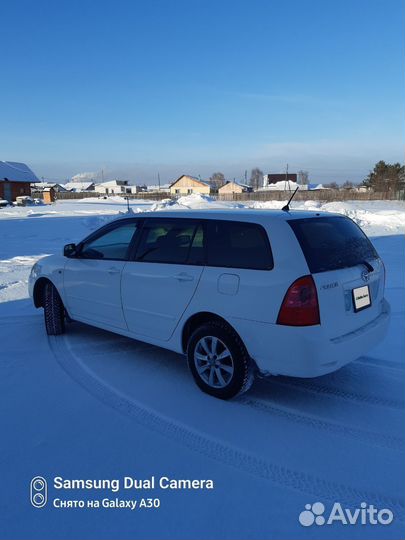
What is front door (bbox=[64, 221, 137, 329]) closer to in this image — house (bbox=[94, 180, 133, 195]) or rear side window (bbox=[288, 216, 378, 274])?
rear side window (bbox=[288, 216, 378, 274])

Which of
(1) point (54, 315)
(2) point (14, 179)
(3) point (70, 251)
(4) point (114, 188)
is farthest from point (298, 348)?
(4) point (114, 188)

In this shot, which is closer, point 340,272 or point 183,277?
point 340,272

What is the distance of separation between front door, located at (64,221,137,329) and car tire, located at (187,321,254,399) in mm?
1066

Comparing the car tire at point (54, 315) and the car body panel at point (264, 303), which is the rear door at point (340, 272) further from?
the car tire at point (54, 315)

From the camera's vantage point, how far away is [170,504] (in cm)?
249

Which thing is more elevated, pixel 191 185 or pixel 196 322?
pixel 191 185

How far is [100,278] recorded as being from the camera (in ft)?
15.1

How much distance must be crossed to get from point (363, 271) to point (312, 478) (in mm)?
1729

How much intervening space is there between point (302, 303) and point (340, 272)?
47cm

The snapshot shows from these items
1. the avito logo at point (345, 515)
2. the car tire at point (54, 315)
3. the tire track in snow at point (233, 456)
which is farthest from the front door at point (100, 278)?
the avito logo at point (345, 515)

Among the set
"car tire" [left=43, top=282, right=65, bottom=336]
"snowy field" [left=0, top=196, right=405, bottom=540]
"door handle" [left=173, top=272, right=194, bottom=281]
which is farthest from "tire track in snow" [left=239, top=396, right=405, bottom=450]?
"car tire" [left=43, top=282, right=65, bottom=336]

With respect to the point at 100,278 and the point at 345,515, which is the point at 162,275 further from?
the point at 345,515

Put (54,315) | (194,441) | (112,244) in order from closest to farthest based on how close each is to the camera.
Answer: (194,441), (112,244), (54,315)

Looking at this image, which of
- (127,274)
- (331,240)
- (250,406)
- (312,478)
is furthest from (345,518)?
(127,274)
